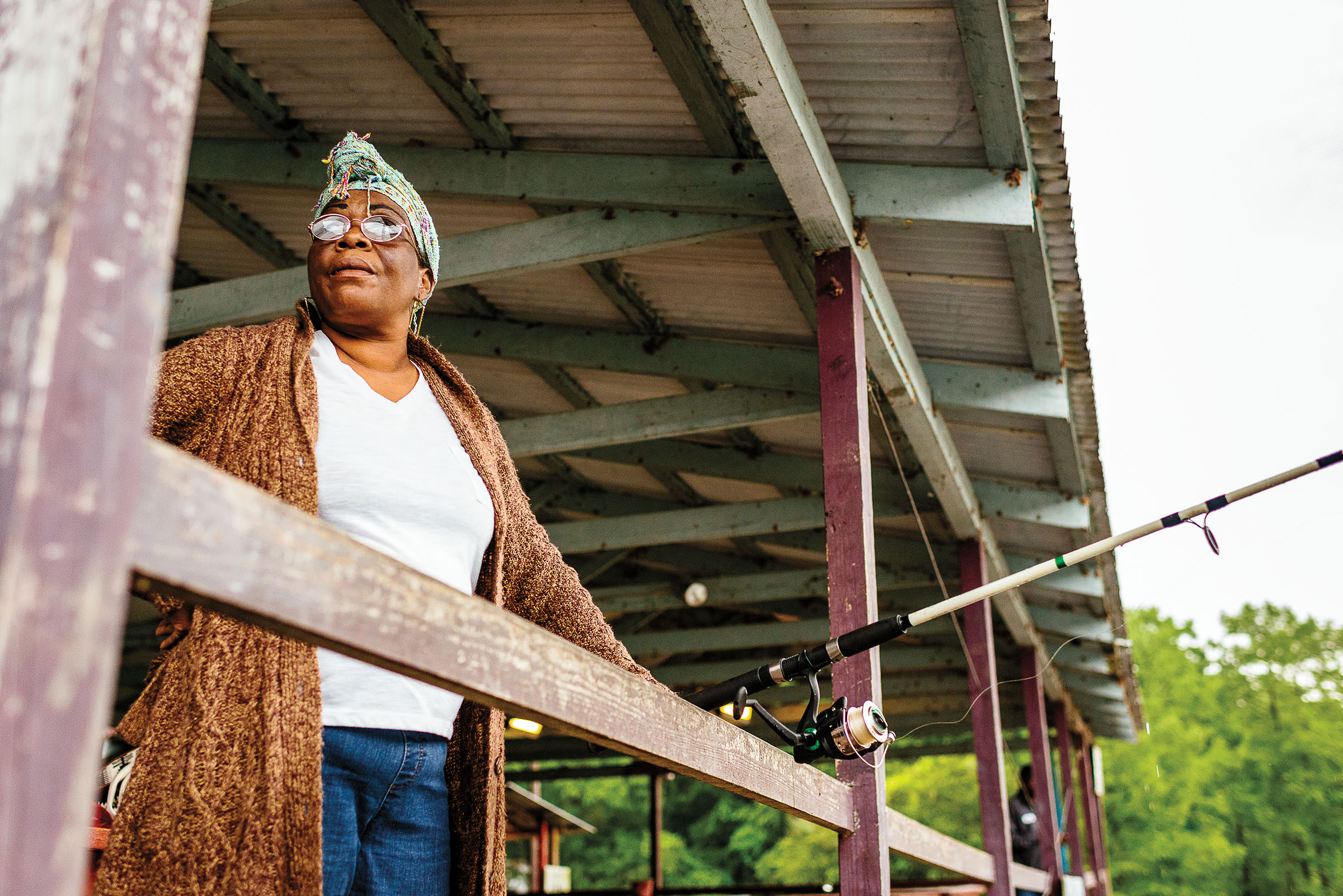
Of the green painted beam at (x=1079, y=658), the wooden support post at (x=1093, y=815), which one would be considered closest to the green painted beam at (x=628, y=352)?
the green painted beam at (x=1079, y=658)

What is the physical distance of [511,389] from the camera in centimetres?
646

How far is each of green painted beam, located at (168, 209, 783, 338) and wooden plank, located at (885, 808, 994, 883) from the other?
6.34 feet

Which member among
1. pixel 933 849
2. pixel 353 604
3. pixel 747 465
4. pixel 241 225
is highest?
pixel 241 225

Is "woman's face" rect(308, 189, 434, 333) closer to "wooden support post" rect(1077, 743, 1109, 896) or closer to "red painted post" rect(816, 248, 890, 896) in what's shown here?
Result: "red painted post" rect(816, 248, 890, 896)

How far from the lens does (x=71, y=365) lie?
655 mm

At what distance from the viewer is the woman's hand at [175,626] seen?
142 cm

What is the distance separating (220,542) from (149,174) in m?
0.26

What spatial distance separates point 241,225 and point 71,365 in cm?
472

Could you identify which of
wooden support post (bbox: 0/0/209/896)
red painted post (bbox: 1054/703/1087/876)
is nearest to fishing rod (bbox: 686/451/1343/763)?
wooden support post (bbox: 0/0/209/896)

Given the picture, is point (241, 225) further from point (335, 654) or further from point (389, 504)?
point (335, 654)

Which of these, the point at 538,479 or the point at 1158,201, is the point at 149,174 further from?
the point at 1158,201

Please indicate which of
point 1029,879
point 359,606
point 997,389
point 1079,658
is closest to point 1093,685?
point 1079,658

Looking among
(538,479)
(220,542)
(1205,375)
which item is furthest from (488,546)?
(1205,375)

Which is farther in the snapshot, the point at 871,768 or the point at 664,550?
the point at 664,550
